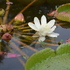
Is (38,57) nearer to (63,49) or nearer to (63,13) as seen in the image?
(63,49)

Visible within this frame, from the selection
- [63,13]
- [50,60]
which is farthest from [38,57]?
[63,13]

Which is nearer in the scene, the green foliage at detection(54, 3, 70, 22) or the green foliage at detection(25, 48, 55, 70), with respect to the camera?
the green foliage at detection(25, 48, 55, 70)

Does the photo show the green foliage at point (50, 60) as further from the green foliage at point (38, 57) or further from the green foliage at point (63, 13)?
the green foliage at point (63, 13)

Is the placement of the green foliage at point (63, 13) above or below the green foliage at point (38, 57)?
above

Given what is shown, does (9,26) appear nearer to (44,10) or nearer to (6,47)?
(6,47)

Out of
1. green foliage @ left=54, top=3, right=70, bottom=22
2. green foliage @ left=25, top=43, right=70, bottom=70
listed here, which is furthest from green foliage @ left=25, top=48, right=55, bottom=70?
green foliage @ left=54, top=3, right=70, bottom=22

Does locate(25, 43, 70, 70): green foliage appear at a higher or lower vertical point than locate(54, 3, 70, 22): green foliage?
lower

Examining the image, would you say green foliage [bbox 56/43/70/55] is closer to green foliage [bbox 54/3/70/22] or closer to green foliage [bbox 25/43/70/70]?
green foliage [bbox 25/43/70/70]

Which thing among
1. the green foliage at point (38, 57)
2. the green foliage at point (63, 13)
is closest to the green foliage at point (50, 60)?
the green foliage at point (38, 57)
